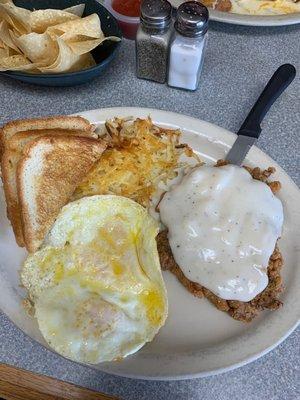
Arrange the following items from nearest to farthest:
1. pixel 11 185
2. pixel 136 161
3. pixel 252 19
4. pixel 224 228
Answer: pixel 224 228 → pixel 11 185 → pixel 136 161 → pixel 252 19

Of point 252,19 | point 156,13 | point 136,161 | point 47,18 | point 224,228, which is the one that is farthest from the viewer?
point 252,19

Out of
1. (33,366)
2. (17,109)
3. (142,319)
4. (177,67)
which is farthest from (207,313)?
(17,109)

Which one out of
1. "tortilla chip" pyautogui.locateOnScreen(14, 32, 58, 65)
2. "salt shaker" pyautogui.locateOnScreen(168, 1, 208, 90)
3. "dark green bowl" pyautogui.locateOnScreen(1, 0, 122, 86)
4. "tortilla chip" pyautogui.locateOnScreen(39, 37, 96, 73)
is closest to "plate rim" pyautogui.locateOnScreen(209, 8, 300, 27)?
"salt shaker" pyautogui.locateOnScreen(168, 1, 208, 90)

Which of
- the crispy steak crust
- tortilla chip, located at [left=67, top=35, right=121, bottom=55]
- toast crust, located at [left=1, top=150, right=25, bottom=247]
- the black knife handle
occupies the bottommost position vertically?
toast crust, located at [left=1, top=150, right=25, bottom=247]

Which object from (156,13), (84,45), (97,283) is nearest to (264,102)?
(156,13)

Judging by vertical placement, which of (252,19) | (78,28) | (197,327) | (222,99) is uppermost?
(252,19)

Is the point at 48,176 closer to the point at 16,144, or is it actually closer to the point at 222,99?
the point at 16,144

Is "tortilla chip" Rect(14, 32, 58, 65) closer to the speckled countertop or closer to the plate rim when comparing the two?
the speckled countertop
